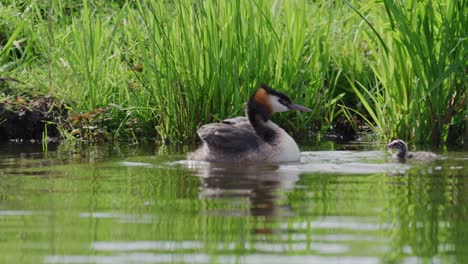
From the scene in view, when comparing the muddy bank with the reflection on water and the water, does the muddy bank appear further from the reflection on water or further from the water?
the reflection on water

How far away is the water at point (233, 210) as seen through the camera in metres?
5.27

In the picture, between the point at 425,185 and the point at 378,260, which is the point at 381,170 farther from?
the point at 378,260

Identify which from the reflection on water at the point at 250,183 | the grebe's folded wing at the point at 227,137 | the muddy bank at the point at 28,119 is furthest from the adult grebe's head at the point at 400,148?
the muddy bank at the point at 28,119

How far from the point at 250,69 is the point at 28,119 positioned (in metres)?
2.82

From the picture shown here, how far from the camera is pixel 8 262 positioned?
5.21 m

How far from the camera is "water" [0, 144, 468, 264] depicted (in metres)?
5.27

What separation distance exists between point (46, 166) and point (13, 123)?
9.90ft

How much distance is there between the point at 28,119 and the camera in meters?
12.0

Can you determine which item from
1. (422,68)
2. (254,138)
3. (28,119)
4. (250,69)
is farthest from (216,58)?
(28,119)

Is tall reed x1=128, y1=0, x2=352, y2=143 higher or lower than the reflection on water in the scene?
higher

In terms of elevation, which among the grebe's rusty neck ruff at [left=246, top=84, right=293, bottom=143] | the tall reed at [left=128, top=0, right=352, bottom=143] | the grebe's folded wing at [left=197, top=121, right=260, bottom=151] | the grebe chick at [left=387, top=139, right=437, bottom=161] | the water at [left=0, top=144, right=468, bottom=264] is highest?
the tall reed at [left=128, top=0, right=352, bottom=143]

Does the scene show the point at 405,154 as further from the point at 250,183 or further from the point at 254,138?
the point at 250,183

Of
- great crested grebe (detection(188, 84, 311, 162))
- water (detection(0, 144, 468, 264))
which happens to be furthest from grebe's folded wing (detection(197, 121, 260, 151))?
water (detection(0, 144, 468, 264))

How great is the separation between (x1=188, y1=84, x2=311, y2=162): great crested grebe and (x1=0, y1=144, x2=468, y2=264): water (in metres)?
0.25
